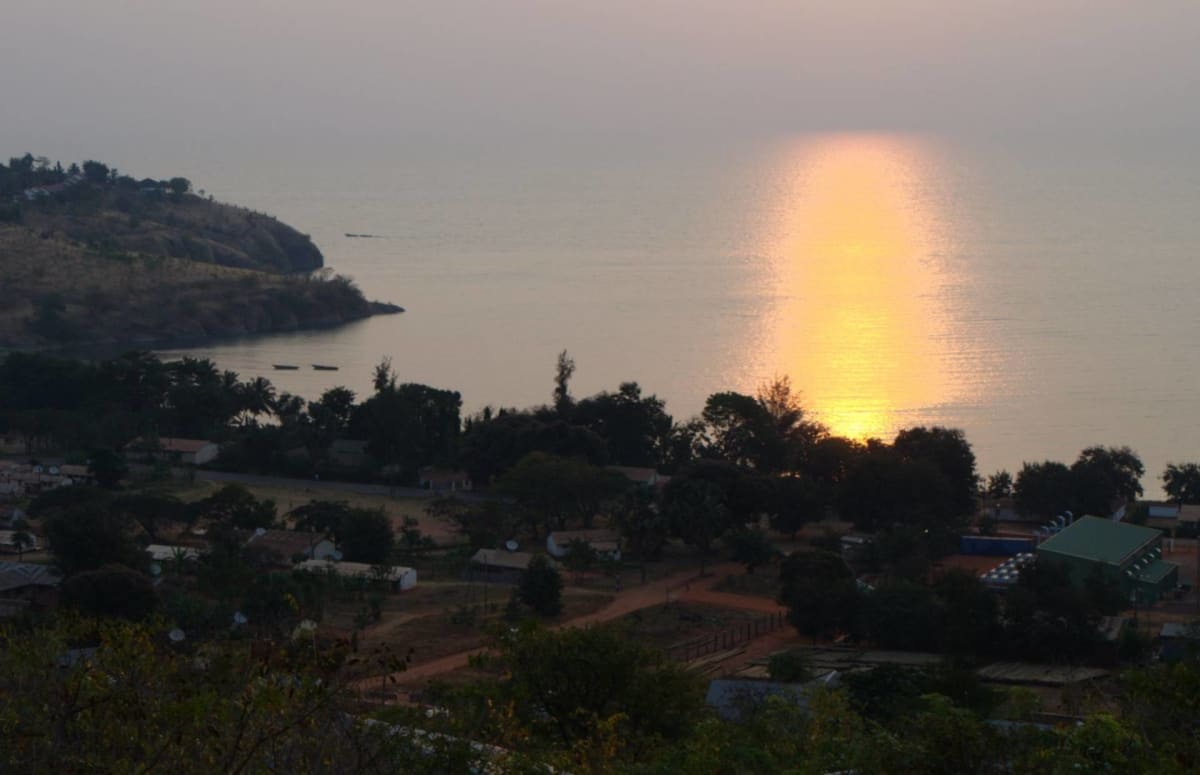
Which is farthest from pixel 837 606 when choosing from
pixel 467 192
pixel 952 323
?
pixel 467 192

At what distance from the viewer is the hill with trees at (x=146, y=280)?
208 ft

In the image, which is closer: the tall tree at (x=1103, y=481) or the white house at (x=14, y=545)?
the white house at (x=14, y=545)

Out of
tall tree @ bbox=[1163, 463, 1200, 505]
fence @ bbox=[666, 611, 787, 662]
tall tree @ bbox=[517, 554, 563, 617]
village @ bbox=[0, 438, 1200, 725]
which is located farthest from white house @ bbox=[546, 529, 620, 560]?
tall tree @ bbox=[1163, 463, 1200, 505]

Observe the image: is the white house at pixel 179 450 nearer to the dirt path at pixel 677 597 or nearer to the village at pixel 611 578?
the village at pixel 611 578

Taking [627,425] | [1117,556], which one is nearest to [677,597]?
[1117,556]

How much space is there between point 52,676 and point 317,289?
59896 mm

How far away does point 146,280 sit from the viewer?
225 ft

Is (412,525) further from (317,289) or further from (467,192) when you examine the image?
(467,192)

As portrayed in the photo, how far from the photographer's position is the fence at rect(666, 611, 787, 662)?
2233 centimetres

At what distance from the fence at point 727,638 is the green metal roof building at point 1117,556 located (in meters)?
4.34

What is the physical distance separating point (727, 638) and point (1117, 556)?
269 inches

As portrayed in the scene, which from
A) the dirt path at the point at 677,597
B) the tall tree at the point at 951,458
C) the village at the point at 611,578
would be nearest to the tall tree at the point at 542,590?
the village at the point at 611,578

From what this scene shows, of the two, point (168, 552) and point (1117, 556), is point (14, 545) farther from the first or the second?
point (1117, 556)

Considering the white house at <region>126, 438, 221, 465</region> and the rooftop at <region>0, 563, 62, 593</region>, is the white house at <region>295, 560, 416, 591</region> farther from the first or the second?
the white house at <region>126, 438, 221, 465</region>
